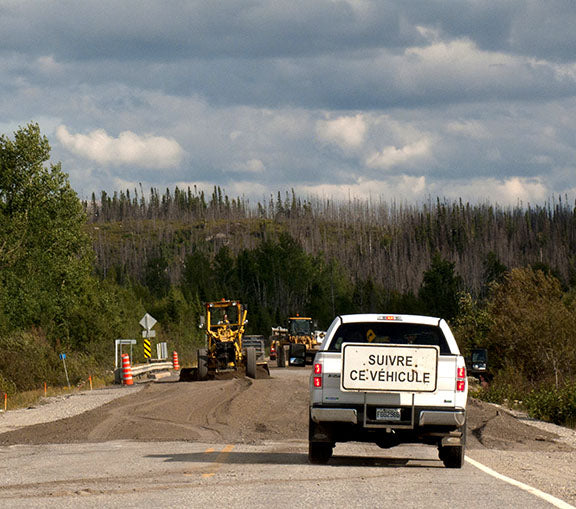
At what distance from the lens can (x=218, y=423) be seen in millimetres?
20375

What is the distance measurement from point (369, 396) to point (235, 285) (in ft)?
403

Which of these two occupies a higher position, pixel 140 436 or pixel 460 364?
pixel 460 364

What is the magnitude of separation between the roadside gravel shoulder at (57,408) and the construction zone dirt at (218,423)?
2.66 feet

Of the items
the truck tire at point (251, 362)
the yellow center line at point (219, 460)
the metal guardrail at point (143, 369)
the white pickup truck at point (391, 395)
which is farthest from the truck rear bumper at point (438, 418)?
the metal guardrail at point (143, 369)

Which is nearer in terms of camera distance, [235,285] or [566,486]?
[566,486]

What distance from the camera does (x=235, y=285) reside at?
134 metres

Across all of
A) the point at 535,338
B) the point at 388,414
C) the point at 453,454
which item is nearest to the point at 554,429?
the point at 453,454

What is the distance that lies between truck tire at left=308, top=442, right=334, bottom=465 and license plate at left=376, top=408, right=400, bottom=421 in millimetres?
1005

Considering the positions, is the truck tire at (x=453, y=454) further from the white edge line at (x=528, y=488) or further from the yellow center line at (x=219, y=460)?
the yellow center line at (x=219, y=460)

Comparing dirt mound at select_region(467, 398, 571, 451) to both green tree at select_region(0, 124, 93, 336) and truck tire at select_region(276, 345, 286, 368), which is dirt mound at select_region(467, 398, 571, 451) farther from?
green tree at select_region(0, 124, 93, 336)

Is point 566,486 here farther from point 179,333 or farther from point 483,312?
point 179,333

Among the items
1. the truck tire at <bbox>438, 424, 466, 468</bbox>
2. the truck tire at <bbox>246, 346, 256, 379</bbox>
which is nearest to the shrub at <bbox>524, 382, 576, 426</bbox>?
the truck tire at <bbox>246, 346, 256, 379</bbox>

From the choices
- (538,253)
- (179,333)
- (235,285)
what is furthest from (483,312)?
(538,253)

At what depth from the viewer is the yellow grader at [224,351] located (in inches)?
1356
